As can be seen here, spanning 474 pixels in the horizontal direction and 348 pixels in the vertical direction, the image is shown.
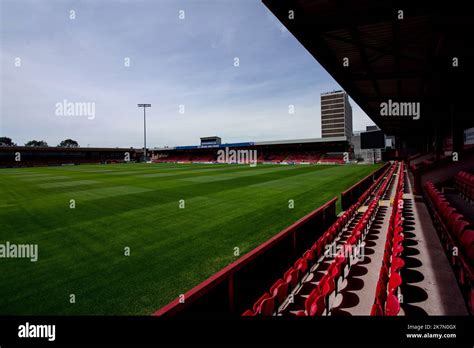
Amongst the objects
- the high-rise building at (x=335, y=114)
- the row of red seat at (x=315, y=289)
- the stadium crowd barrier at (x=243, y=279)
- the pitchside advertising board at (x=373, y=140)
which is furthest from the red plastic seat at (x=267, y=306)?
the high-rise building at (x=335, y=114)

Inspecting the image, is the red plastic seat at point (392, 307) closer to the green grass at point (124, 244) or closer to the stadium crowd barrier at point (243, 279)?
the stadium crowd barrier at point (243, 279)

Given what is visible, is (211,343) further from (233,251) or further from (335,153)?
(335,153)

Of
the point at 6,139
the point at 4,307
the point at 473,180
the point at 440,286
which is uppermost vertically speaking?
the point at 6,139

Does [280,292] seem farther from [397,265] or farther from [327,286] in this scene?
[397,265]

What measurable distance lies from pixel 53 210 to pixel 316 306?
1374 centimetres

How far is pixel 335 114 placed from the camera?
126812 millimetres

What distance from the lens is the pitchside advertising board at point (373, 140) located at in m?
56.9

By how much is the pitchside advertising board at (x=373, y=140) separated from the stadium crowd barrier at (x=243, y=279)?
193ft

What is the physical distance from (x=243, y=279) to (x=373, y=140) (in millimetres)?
63136

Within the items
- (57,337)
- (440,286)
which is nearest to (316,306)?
→ (440,286)

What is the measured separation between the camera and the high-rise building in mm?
124750

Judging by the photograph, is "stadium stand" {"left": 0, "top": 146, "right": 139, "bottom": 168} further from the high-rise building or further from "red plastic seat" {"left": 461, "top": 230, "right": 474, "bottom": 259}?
the high-rise building

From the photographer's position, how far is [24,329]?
3439 millimetres

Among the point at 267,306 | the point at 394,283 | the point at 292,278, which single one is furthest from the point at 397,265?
the point at 267,306
